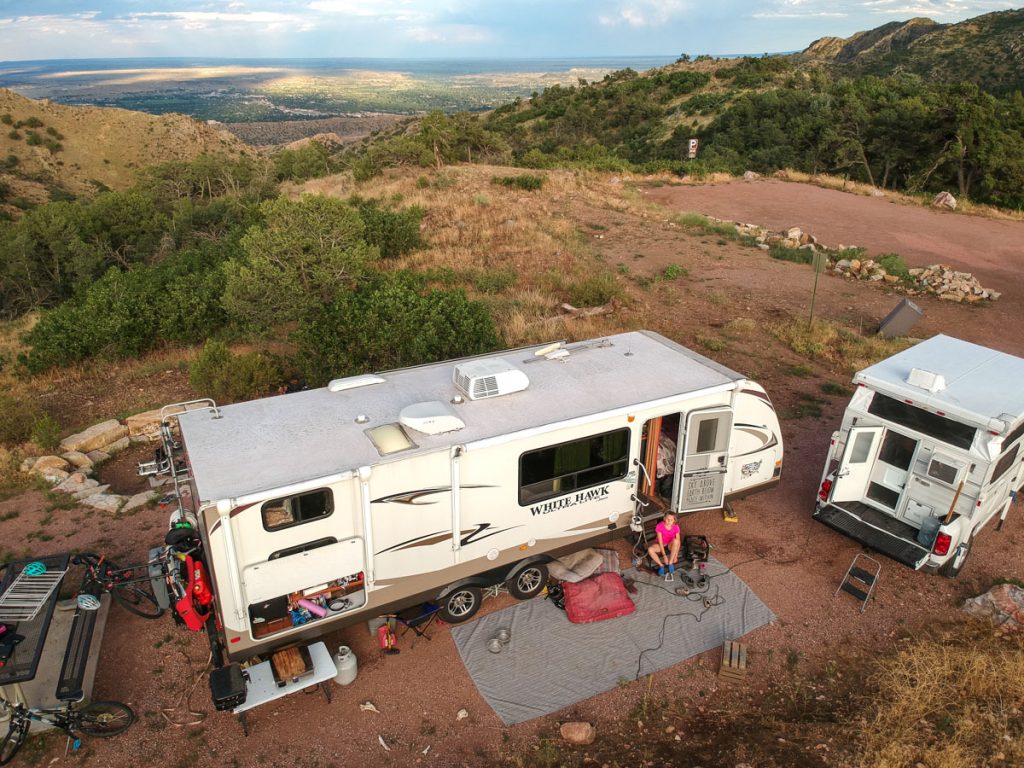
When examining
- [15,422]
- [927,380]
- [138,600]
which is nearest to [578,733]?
[138,600]

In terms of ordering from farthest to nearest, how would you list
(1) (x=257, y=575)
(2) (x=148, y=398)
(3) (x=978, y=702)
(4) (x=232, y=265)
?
(4) (x=232, y=265), (2) (x=148, y=398), (3) (x=978, y=702), (1) (x=257, y=575)

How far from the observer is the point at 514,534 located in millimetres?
7648

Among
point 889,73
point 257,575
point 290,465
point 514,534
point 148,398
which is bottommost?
point 148,398

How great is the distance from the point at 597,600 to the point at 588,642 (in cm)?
55

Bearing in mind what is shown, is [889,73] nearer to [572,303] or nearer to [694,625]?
[572,303]

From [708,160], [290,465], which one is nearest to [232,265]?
A: [290,465]

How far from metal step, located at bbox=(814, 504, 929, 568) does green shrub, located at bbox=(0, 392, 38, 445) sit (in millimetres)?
13725

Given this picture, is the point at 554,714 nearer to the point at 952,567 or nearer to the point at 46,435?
the point at 952,567

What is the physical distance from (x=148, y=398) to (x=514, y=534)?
33.2 feet

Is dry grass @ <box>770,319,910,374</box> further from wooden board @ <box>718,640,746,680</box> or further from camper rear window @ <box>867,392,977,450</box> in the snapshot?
wooden board @ <box>718,640,746,680</box>

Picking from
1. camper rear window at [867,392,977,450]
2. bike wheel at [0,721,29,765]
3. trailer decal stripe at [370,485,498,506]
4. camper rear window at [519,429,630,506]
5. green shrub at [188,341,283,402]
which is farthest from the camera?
green shrub at [188,341,283,402]

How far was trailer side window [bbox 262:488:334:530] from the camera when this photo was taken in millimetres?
6117

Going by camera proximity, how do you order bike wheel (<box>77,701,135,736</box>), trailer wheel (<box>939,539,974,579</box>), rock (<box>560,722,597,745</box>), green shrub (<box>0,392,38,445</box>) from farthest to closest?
green shrub (<box>0,392,38,445</box>) < trailer wheel (<box>939,539,974,579</box>) < rock (<box>560,722,597,745</box>) < bike wheel (<box>77,701,135,736</box>)

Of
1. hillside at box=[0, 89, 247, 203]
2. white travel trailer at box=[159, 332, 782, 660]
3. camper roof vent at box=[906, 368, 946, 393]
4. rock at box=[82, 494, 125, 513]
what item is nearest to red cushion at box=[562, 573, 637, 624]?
white travel trailer at box=[159, 332, 782, 660]
